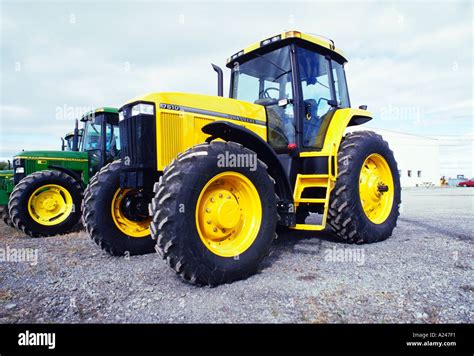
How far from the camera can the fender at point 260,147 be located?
361 centimetres

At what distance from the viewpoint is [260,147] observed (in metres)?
3.84

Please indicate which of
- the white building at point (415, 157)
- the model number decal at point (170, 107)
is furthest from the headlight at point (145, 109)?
the white building at point (415, 157)

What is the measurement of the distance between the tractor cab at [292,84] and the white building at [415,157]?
1468 inches

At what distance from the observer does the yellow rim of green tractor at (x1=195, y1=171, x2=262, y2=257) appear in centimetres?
331

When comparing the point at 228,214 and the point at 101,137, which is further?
the point at 101,137

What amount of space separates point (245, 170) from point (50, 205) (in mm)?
5355

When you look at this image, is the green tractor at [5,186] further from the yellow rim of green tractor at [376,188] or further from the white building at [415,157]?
the white building at [415,157]

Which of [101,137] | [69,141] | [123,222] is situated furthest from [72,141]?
[123,222]

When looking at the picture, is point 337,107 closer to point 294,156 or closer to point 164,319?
point 294,156

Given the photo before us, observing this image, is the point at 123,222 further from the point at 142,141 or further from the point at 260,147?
the point at 260,147

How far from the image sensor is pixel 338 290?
2967 millimetres

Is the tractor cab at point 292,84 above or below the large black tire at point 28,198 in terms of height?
above

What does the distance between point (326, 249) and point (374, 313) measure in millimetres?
2114

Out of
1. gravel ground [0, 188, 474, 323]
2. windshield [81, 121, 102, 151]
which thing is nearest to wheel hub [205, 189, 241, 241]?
gravel ground [0, 188, 474, 323]
